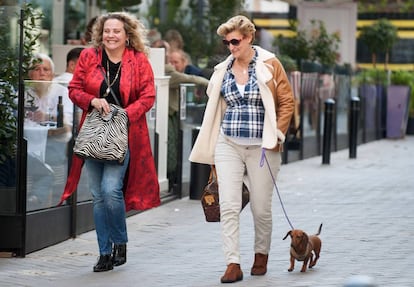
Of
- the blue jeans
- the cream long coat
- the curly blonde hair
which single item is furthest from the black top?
the cream long coat

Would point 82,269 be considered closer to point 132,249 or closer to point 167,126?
point 132,249

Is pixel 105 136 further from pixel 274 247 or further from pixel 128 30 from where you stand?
pixel 274 247

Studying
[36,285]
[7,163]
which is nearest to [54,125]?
[7,163]

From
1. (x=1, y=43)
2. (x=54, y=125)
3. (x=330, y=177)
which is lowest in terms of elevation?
(x=330, y=177)

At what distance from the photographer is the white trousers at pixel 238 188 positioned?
26.7 ft

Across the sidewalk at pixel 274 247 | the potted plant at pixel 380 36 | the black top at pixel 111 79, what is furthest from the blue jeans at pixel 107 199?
the potted plant at pixel 380 36

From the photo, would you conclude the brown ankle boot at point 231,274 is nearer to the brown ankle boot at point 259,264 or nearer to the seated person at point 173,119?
the brown ankle boot at point 259,264

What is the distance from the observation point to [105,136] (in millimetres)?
8492

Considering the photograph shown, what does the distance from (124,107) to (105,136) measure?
31 cm

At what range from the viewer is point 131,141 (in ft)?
28.8

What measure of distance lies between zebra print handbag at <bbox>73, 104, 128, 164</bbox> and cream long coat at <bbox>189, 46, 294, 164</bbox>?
533mm

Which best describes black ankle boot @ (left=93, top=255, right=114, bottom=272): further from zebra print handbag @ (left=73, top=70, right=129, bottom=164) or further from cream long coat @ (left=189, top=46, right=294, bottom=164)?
cream long coat @ (left=189, top=46, right=294, bottom=164)

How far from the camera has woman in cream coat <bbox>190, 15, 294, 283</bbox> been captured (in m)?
8.14

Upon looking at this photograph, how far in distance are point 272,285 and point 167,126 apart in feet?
18.6
